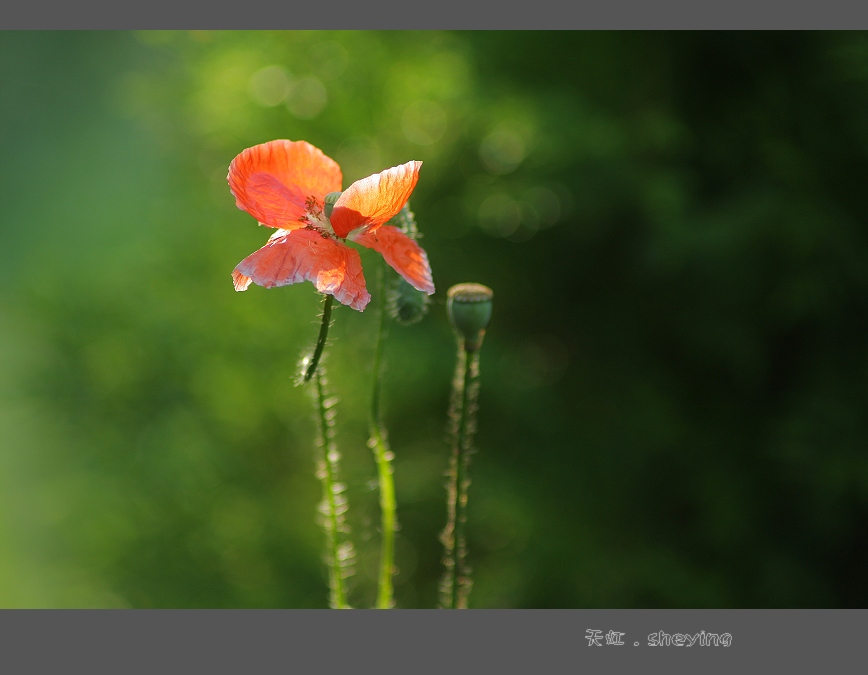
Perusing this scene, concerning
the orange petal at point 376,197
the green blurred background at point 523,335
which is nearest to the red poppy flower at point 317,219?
the orange petal at point 376,197

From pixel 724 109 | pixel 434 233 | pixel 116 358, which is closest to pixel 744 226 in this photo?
pixel 724 109

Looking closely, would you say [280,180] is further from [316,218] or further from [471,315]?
[471,315]

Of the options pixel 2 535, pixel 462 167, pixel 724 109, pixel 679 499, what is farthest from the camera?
pixel 2 535

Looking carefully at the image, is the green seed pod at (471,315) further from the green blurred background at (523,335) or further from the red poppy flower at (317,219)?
the green blurred background at (523,335)

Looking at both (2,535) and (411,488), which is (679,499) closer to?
(411,488)


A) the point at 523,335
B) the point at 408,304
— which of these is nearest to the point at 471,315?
the point at 408,304

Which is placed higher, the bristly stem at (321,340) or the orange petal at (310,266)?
the orange petal at (310,266)

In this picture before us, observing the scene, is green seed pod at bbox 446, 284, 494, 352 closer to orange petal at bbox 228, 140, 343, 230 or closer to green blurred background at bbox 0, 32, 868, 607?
orange petal at bbox 228, 140, 343, 230
